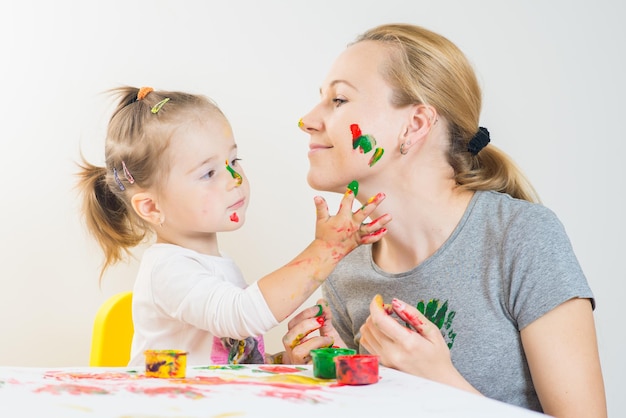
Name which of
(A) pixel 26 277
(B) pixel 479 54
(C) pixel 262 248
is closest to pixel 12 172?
(A) pixel 26 277

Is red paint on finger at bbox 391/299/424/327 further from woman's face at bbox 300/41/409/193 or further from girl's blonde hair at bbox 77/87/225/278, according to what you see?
girl's blonde hair at bbox 77/87/225/278

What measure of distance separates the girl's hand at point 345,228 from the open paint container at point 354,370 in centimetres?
46

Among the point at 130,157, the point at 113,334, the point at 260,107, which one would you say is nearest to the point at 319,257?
the point at 130,157

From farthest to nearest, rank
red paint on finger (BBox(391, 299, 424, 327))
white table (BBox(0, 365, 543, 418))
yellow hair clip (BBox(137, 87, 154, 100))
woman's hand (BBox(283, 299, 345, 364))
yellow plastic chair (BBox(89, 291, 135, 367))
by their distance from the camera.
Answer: yellow plastic chair (BBox(89, 291, 135, 367))
yellow hair clip (BBox(137, 87, 154, 100))
woman's hand (BBox(283, 299, 345, 364))
red paint on finger (BBox(391, 299, 424, 327))
white table (BBox(0, 365, 543, 418))

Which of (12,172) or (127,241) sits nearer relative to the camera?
(127,241)

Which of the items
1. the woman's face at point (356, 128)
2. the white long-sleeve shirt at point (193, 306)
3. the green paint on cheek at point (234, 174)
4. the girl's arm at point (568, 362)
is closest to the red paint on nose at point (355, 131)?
the woman's face at point (356, 128)

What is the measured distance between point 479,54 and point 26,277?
1447 millimetres

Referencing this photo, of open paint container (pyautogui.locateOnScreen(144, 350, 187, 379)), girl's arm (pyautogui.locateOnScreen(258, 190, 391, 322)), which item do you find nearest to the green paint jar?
open paint container (pyautogui.locateOnScreen(144, 350, 187, 379))

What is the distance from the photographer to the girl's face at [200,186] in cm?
165

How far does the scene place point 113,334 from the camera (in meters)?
1.94

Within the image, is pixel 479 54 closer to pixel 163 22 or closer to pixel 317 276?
pixel 163 22

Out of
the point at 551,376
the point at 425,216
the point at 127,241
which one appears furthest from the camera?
the point at 127,241

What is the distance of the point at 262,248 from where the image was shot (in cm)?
225

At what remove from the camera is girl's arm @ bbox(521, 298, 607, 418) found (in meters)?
1.39
